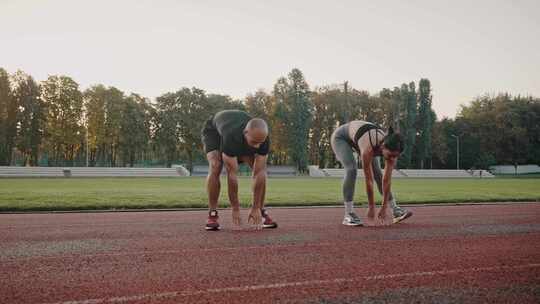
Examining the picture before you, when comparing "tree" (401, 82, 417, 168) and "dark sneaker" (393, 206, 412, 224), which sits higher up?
"tree" (401, 82, 417, 168)

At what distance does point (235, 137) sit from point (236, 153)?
242 millimetres

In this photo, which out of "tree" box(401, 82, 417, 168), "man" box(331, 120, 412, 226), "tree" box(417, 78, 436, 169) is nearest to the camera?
"man" box(331, 120, 412, 226)

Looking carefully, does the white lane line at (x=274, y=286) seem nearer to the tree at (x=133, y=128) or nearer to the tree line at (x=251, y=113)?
the tree line at (x=251, y=113)

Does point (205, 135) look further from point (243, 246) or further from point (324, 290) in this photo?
point (324, 290)

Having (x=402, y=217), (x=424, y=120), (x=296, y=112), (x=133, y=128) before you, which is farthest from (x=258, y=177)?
(x=424, y=120)

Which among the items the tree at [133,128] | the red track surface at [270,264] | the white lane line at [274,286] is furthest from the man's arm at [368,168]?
the tree at [133,128]

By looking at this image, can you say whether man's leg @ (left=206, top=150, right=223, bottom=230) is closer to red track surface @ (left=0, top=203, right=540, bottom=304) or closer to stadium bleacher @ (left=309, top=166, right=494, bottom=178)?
red track surface @ (left=0, top=203, right=540, bottom=304)

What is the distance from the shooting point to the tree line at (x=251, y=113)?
2493 inches

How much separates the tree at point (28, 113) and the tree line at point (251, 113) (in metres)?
0.13

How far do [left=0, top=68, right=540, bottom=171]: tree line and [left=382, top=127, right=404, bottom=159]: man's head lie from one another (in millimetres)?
52781

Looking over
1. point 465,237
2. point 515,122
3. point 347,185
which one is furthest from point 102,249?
point 515,122

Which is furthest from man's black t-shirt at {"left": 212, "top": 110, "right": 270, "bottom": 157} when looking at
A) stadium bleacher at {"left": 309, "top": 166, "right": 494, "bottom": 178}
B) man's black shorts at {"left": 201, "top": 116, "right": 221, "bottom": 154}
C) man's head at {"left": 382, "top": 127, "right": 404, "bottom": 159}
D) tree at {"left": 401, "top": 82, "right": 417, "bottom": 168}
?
tree at {"left": 401, "top": 82, "right": 417, "bottom": 168}

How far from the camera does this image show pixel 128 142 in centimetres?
6806

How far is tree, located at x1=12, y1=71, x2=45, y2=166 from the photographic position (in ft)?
206
